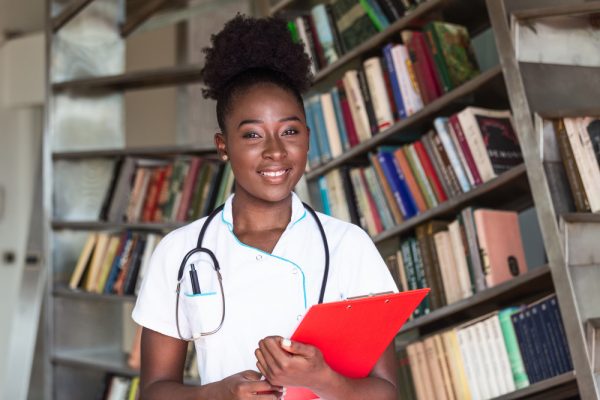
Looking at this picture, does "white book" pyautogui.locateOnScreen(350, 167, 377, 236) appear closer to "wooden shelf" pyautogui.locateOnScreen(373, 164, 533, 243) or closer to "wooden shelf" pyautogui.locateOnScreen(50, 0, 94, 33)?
"wooden shelf" pyautogui.locateOnScreen(373, 164, 533, 243)

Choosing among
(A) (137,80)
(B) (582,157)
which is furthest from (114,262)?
(B) (582,157)

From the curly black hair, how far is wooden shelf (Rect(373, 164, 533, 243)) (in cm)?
87

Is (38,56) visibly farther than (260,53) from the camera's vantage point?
Yes

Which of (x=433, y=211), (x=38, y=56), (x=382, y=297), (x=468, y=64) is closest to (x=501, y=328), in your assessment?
(x=433, y=211)

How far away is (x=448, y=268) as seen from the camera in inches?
95.5

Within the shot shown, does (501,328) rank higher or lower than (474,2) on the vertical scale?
lower

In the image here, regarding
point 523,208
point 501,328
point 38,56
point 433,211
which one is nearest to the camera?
point 501,328

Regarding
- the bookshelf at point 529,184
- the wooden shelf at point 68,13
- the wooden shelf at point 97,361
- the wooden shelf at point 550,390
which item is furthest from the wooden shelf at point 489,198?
the wooden shelf at point 68,13

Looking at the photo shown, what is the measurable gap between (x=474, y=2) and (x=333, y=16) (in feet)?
1.75

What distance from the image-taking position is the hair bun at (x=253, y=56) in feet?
4.95

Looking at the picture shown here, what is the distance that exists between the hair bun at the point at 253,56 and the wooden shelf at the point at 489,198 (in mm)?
864

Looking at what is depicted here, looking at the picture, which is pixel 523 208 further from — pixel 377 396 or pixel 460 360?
pixel 377 396

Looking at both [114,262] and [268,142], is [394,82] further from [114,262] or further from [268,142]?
[114,262]

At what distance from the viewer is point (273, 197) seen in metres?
1.45
